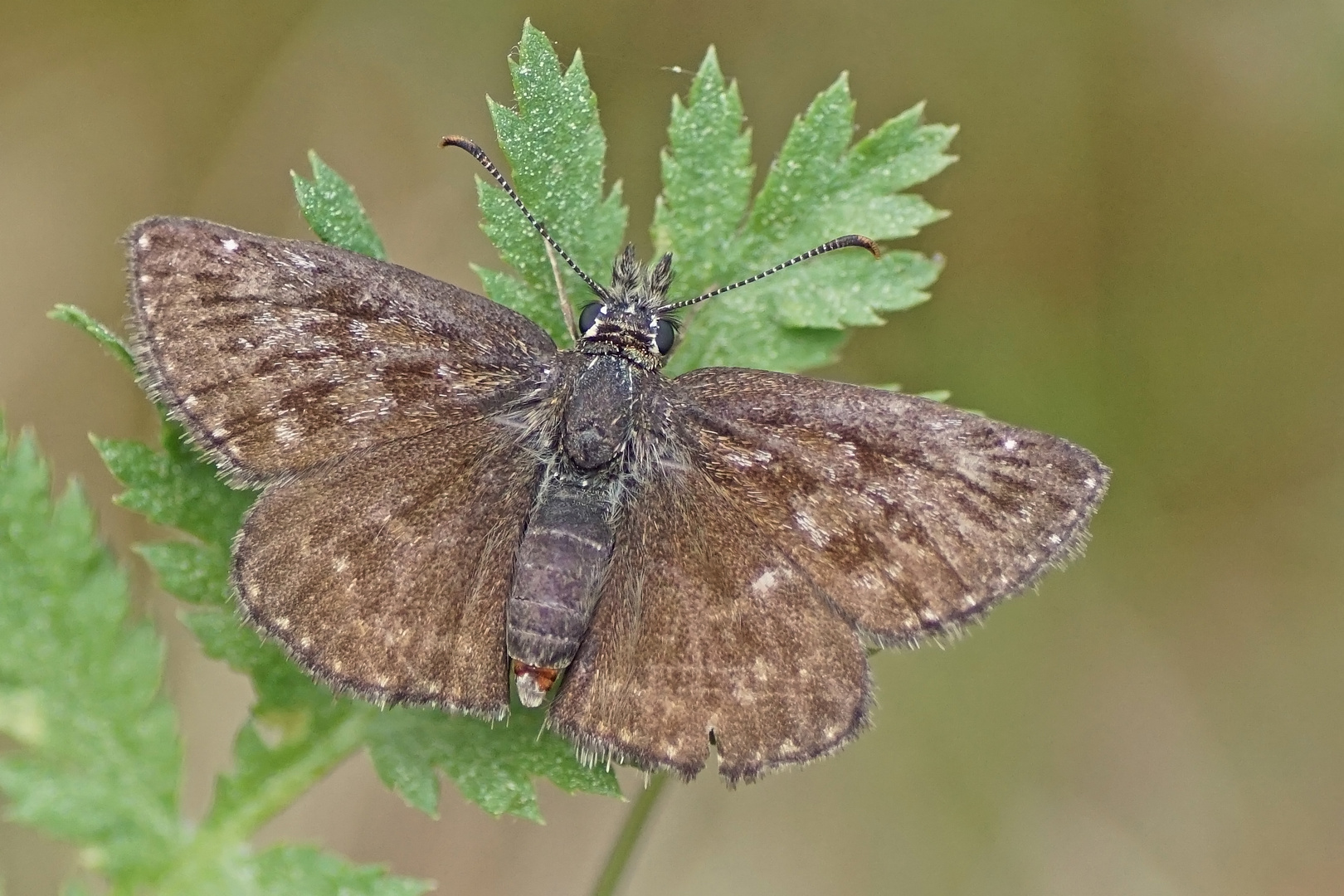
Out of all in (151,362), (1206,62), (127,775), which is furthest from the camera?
(1206,62)

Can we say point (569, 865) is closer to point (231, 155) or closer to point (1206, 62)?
point (231, 155)

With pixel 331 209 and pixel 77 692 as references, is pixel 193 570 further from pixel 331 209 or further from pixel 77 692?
pixel 331 209

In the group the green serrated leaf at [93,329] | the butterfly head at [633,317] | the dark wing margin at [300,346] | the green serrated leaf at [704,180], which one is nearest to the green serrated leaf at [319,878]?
the dark wing margin at [300,346]

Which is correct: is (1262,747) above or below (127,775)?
above

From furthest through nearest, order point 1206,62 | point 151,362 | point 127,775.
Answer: point 1206,62, point 127,775, point 151,362

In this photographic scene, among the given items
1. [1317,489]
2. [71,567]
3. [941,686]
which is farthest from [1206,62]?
[71,567]

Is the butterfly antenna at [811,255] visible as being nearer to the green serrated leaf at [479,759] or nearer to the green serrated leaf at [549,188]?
the green serrated leaf at [549,188]

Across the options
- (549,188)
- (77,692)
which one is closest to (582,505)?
(549,188)
